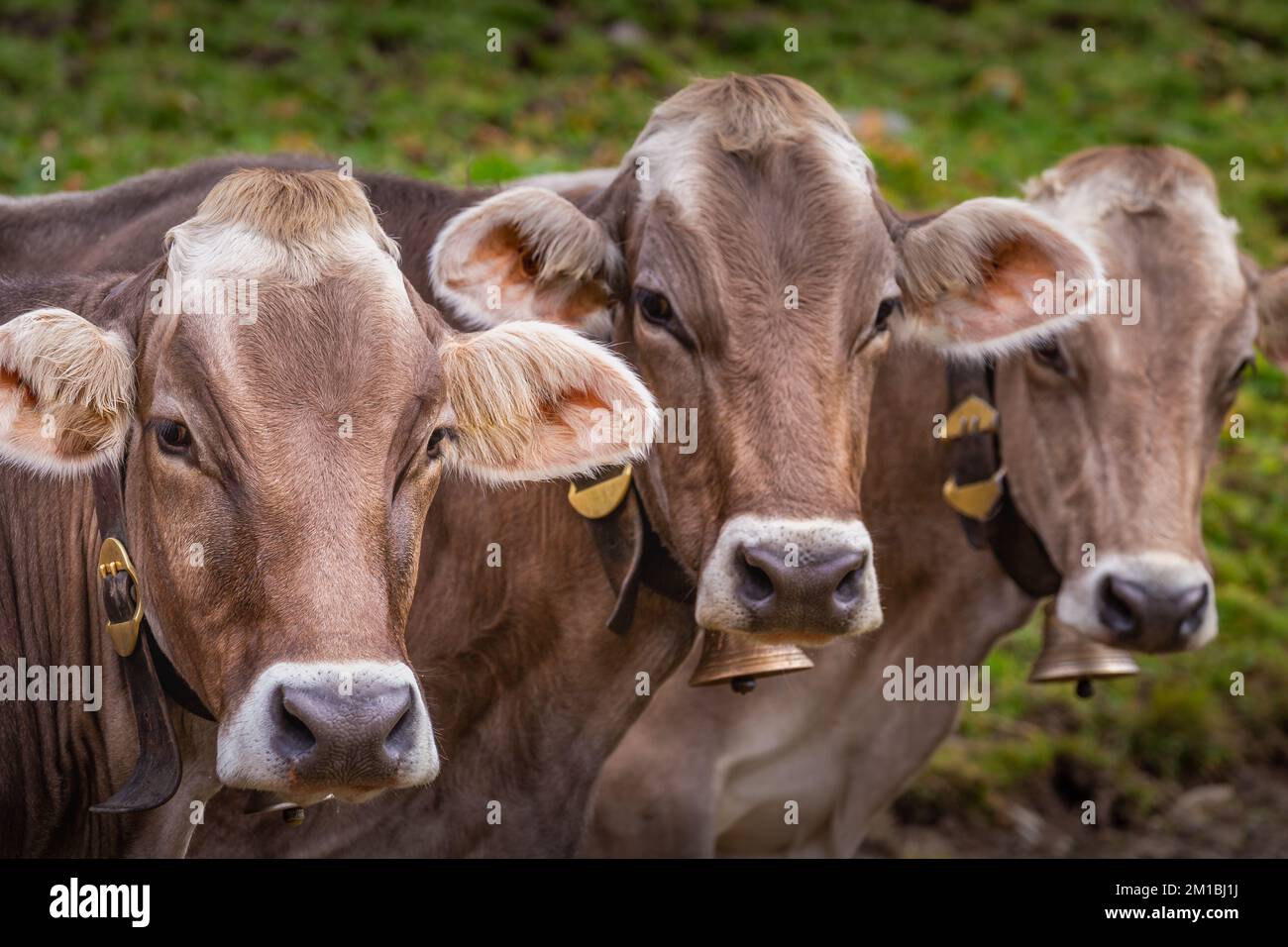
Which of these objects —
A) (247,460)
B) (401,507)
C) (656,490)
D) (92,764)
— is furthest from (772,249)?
(92,764)

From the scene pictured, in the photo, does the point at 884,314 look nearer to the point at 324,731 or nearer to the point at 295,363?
the point at 295,363

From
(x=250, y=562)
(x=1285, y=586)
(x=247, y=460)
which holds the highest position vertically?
(x=247, y=460)

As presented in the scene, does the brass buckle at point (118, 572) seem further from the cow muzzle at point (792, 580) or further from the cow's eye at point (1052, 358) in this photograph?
the cow's eye at point (1052, 358)

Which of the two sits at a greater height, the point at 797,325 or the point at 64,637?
the point at 797,325

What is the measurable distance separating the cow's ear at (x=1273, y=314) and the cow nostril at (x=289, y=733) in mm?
3743

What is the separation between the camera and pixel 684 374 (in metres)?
4.26

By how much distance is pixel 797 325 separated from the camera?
4160 millimetres

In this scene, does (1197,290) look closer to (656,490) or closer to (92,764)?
(656,490)

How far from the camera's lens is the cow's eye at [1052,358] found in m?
5.19

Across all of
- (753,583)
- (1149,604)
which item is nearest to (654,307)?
(753,583)

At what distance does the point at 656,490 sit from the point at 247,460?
56.2 inches

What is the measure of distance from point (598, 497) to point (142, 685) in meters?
1.39
